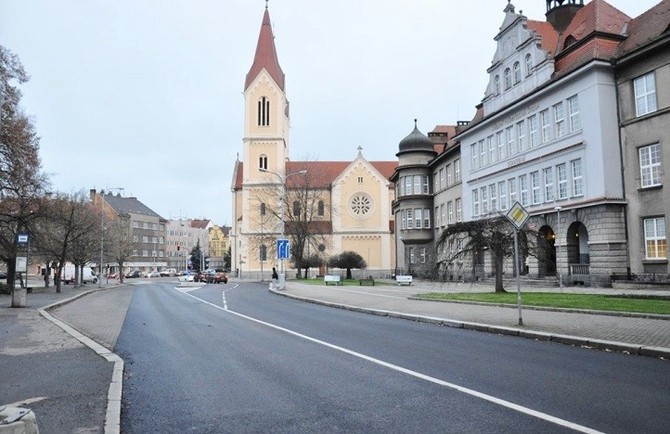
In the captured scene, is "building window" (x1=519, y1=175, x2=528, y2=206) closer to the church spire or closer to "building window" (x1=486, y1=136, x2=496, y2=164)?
"building window" (x1=486, y1=136, x2=496, y2=164)

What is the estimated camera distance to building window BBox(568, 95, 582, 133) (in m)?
32.1

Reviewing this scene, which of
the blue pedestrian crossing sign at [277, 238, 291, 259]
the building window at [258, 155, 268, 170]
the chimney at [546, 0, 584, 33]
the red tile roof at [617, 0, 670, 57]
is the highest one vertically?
the chimney at [546, 0, 584, 33]

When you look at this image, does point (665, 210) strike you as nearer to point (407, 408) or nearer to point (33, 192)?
point (407, 408)

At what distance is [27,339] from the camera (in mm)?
12562

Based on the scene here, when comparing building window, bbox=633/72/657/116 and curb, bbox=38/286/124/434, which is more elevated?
building window, bbox=633/72/657/116

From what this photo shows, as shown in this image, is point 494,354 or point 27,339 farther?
point 27,339

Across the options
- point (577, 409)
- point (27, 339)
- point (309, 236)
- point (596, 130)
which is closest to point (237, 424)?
point (577, 409)

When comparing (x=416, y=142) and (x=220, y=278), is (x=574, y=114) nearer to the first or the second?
(x=416, y=142)

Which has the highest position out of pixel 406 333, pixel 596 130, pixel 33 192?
pixel 596 130

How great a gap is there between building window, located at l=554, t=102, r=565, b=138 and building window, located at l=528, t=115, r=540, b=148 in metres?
1.88

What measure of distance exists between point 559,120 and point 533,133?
9.34ft

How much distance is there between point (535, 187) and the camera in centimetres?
3631

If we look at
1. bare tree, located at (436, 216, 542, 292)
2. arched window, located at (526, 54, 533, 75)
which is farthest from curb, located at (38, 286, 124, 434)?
arched window, located at (526, 54, 533, 75)

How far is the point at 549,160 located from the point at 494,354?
27.7m
